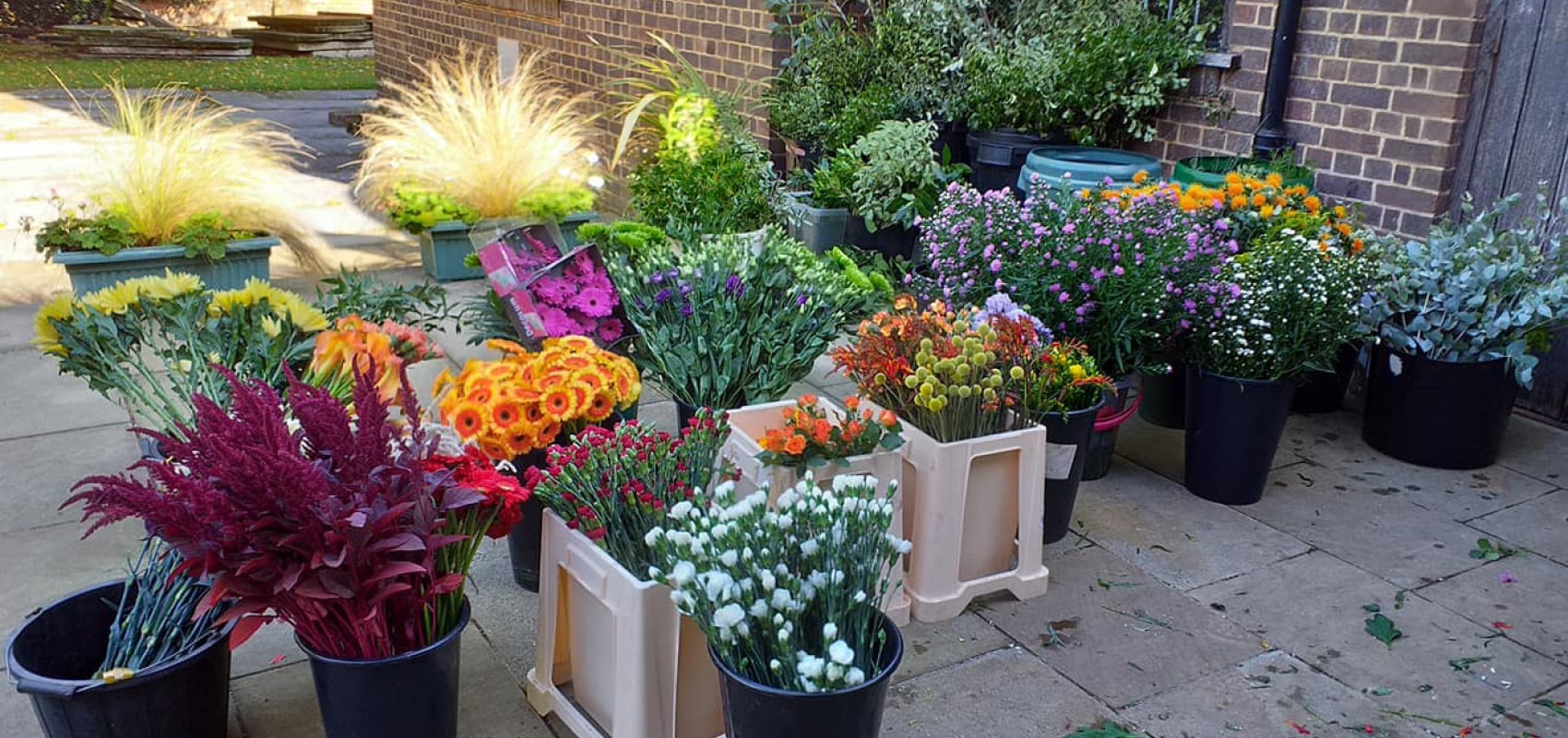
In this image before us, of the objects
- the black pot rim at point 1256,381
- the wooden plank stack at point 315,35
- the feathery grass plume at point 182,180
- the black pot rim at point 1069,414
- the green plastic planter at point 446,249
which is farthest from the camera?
the wooden plank stack at point 315,35

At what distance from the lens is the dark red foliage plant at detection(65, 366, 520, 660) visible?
2023 mm

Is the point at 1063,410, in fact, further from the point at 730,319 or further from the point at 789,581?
the point at 789,581

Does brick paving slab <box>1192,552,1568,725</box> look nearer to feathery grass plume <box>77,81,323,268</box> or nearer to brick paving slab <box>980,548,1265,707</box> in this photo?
brick paving slab <box>980,548,1265,707</box>

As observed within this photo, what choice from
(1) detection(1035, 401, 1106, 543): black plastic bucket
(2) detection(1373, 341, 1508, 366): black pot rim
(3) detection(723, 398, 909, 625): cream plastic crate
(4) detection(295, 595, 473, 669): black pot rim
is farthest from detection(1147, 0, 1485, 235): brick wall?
(4) detection(295, 595, 473, 669): black pot rim

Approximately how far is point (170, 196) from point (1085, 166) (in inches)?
162

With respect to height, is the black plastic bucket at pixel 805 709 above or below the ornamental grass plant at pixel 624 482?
below

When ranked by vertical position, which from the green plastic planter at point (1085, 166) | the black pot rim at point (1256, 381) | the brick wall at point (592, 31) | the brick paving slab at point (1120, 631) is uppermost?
the brick wall at point (592, 31)

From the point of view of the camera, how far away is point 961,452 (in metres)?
3.07

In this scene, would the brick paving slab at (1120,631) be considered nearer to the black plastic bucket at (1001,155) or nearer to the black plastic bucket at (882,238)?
the black plastic bucket at (1001,155)

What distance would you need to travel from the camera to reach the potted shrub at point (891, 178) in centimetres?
574

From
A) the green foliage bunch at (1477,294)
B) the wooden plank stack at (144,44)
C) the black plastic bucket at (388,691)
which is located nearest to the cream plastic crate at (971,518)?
the black plastic bucket at (388,691)

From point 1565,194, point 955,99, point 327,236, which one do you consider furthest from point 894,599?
point 327,236

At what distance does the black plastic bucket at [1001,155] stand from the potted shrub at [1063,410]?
7.05 feet

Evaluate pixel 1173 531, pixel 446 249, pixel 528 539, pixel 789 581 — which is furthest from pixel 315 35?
pixel 789 581
